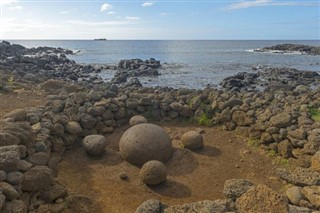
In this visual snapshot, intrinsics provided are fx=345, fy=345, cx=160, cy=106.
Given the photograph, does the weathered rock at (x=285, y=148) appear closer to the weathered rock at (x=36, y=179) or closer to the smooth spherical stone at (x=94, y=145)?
the smooth spherical stone at (x=94, y=145)

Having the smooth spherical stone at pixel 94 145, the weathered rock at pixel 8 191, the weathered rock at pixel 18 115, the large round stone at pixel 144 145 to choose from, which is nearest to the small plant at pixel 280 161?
the large round stone at pixel 144 145

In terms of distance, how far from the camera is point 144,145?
8617 millimetres

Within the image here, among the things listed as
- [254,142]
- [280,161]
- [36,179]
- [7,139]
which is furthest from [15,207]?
[254,142]

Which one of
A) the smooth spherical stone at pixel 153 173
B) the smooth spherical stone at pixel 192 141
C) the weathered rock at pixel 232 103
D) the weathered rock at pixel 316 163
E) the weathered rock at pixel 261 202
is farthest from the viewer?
the weathered rock at pixel 232 103

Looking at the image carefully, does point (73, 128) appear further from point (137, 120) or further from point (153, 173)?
point (153, 173)

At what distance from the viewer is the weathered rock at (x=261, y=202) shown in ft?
15.5

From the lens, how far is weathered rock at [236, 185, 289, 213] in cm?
471

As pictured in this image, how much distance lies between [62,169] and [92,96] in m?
3.76

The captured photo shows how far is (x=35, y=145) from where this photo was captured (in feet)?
24.5

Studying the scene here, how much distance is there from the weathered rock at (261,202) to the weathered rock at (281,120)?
16.8ft

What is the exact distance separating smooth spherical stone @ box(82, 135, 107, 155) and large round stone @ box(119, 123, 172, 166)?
0.52m

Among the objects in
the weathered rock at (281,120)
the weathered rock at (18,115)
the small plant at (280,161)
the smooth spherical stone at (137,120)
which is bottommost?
the small plant at (280,161)

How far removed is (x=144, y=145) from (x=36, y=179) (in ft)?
9.93

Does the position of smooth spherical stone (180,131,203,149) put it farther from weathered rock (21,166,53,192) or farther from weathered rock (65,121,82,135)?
weathered rock (21,166,53,192)
